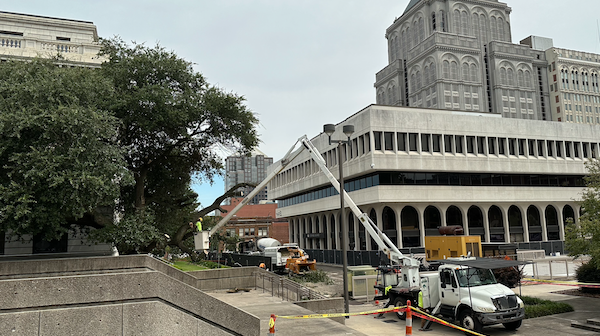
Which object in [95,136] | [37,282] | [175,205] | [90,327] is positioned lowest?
[90,327]

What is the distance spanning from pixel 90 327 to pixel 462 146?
149 feet

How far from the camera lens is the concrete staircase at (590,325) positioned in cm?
1523

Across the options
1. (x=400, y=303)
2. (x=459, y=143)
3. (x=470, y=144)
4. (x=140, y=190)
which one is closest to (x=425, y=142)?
(x=459, y=143)

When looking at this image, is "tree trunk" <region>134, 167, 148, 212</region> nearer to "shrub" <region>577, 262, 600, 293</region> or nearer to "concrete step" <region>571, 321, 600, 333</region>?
"concrete step" <region>571, 321, 600, 333</region>

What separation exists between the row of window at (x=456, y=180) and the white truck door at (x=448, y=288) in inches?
1139

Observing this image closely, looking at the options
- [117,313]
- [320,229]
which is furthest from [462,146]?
[117,313]

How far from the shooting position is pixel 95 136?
1858 centimetres

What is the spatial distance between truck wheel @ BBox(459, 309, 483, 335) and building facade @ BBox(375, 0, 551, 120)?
9830 cm

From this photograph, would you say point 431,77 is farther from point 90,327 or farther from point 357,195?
point 90,327

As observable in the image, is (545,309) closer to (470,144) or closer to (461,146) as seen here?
(461,146)

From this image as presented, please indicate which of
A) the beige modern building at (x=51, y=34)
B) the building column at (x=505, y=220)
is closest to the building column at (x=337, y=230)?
the building column at (x=505, y=220)

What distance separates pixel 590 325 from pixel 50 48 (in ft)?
130

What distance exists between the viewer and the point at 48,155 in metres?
17.1

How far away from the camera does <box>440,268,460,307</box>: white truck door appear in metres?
16.3
